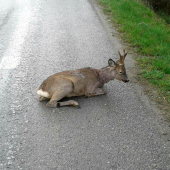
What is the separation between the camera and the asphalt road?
13.3 ft

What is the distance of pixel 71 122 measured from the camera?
16.2ft

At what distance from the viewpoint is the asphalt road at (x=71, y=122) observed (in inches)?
159

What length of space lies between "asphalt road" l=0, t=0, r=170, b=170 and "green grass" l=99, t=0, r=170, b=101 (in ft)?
2.08

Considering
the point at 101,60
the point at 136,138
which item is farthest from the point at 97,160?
the point at 101,60

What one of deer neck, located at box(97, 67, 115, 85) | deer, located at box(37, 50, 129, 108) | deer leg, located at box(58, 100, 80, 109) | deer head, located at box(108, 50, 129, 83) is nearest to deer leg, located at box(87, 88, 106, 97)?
deer, located at box(37, 50, 129, 108)

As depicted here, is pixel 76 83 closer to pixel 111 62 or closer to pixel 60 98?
pixel 60 98

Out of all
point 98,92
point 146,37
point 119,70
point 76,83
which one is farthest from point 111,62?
point 146,37

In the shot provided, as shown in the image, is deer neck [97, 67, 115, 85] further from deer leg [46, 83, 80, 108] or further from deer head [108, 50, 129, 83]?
deer leg [46, 83, 80, 108]

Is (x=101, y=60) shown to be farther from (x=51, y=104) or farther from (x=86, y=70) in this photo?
(x=51, y=104)

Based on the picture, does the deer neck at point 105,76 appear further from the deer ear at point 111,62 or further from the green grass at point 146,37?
the green grass at point 146,37

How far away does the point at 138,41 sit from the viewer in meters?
8.99

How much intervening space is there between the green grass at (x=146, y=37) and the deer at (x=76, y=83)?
1.11 meters

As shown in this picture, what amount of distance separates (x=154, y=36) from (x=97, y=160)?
6575 millimetres

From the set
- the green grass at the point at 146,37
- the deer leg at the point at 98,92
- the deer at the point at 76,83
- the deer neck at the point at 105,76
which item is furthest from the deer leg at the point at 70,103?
the green grass at the point at 146,37
